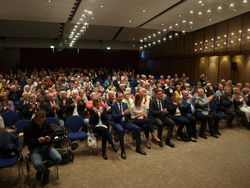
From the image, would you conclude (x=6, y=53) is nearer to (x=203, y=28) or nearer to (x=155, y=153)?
(x=203, y=28)

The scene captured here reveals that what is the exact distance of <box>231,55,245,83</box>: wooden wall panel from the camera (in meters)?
10.5

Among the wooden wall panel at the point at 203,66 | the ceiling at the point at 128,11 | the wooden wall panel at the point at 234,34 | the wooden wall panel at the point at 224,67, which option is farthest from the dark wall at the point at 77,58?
the wooden wall panel at the point at 234,34

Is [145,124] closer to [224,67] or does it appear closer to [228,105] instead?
[228,105]

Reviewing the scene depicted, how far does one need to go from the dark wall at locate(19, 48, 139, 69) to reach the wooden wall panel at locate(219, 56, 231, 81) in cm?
1122

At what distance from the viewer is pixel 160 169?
3965mm

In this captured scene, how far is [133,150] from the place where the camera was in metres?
4.88

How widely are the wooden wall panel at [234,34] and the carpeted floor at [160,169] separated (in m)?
7.29

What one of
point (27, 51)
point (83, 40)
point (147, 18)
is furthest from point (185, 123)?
point (27, 51)

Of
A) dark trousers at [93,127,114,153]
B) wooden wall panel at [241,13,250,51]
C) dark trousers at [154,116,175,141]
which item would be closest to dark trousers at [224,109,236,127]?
dark trousers at [154,116,175,141]

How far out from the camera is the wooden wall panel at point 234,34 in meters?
10.6

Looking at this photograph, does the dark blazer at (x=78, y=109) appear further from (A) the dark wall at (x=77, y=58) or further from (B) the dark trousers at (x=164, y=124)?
(A) the dark wall at (x=77, y=58)

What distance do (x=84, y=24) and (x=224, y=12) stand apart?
265 inches

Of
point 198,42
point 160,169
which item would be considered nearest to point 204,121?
point 160,169

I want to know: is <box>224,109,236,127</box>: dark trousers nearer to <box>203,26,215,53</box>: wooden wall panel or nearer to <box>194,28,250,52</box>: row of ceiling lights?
<box>194,28,250,52</box>: row of ceiling lights
